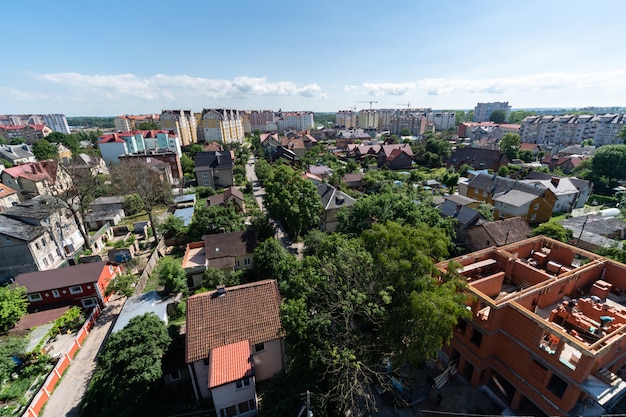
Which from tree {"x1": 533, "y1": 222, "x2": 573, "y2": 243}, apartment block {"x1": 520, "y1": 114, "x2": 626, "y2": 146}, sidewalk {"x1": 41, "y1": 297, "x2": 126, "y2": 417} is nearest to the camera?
sidewalk {"x1": 41, "y1": 297, "x2": 126, "y2": 417}

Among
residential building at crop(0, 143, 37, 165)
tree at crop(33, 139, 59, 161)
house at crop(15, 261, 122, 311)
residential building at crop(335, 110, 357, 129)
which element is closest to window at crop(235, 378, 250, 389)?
house at crop(15, 261, 122, 311)

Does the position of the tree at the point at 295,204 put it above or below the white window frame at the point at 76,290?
above

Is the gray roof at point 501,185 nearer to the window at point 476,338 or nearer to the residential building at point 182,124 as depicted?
the window at point 476,338

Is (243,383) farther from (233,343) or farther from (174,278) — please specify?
(174,278)

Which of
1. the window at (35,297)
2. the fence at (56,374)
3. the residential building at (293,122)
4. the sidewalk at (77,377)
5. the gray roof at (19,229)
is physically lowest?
→ the sidewalk at (77,377)

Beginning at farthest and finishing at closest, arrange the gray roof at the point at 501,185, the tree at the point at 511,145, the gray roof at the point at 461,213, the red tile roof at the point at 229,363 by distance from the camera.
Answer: the tree at the point at 511,145
the gray roof at the point at 501,185
the gray roof at the point at 461,213
the red tile roof at the point at 229,363

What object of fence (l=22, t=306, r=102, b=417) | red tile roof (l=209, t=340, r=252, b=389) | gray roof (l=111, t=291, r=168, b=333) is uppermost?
red tile roof (l=209, t=340, r=252, b=389)

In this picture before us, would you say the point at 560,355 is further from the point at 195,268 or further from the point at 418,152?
the point at 418,152

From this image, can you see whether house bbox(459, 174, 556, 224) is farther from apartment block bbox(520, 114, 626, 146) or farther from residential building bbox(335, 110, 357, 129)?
residential building bbox(335, 110, 357, 129)

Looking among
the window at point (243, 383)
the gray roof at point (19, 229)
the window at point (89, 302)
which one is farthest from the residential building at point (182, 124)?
the window at point (243, 383)
